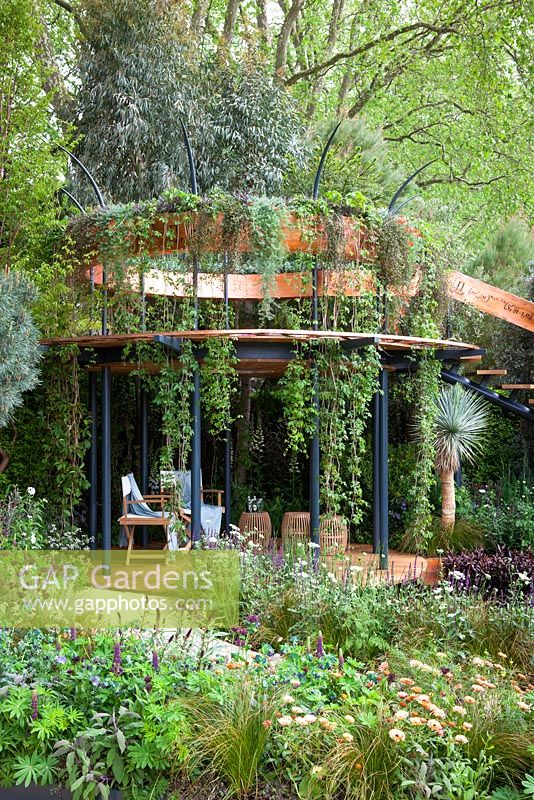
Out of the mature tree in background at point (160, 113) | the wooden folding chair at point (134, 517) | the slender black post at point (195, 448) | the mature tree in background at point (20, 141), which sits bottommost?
the wooden folding chair at point (134, 517)

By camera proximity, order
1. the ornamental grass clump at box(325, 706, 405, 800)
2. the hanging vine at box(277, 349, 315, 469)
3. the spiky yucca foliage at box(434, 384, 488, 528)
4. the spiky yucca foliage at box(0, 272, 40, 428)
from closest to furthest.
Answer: the ornamental grass clump at box(325, 706, 405, 800) → the spiky yucca foliage at box(0, 272, 40, 428) → the hanging vine at box(277, 349, 315, 469) → the spiky yucca foliage at box(434, 384, 488, 528)

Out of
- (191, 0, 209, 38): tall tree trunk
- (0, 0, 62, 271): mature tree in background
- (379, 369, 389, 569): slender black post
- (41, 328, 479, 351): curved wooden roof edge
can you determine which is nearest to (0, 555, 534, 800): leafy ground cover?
(41, 328, 479, 351): curved wooden roof edge

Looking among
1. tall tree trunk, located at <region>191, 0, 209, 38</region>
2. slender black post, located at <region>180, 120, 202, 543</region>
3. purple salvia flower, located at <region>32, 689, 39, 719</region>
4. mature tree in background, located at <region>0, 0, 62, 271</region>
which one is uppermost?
tall tree trunk, located at <region>191, 0, 209, 38</region>

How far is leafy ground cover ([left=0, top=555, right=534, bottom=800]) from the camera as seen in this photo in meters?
3.07

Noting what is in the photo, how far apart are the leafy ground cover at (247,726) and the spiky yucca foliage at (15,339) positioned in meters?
3.35

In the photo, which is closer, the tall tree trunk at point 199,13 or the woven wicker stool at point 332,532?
the woven wicker stool at point 332,532

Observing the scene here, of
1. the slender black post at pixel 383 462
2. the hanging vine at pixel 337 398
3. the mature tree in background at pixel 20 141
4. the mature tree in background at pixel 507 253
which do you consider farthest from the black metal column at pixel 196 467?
the mature tree in background at pixel 507 253

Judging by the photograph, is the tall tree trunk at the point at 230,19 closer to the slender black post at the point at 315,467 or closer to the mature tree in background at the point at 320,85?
the mature tree in background at the point at 320,85

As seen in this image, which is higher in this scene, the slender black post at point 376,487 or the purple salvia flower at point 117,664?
the slender black post at point 376,487

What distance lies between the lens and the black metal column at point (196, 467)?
746 cm

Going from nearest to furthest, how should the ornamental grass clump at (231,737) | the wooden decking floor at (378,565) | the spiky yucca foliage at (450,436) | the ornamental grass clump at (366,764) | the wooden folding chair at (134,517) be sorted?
the ornamental grass clump at (366,764) < the ornamental grass clump at (231,737) < the wooden decking floor at (378,565) < the wooden folding chair at (134,517) < the spiky yucca foliage at (450,436)

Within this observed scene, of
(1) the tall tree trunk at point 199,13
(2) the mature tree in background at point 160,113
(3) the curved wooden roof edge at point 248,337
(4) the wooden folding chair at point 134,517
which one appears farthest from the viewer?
(1) the tall tree trunk at point 199,13

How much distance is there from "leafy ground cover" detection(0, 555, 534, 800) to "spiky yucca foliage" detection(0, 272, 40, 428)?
3.35 metres

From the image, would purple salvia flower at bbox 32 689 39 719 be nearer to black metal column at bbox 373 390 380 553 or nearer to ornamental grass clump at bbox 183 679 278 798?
ornamental grass clump at bbox 183 679 278 798
